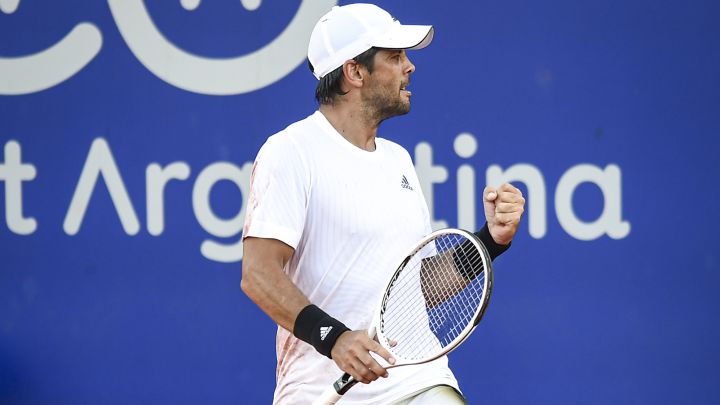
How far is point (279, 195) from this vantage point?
2850 mm

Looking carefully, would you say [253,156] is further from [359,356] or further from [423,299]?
[359,356]

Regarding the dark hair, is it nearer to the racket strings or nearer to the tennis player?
the tennis player

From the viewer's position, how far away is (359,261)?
9.61 feet

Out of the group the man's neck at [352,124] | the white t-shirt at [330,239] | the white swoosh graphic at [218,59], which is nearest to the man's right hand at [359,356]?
the white t-shirt at [330,239]

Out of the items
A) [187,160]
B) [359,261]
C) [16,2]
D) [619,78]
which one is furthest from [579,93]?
[16,2]

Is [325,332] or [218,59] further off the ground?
[218,59]

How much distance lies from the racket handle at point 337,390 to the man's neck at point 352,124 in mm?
650

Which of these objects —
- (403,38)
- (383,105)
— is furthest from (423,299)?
(403,38)

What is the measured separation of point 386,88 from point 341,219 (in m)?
0.42

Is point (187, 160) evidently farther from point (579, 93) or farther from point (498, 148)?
point (579, 93)

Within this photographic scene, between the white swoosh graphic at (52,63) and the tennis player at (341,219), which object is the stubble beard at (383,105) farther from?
the white swoosh graphic at (52,63)

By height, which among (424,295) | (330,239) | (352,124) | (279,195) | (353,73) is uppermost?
(353,73)

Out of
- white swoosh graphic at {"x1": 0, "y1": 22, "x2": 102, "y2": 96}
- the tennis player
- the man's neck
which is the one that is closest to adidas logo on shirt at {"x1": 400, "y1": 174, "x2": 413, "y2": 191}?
the tennis player

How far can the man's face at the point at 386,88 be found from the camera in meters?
3.13
